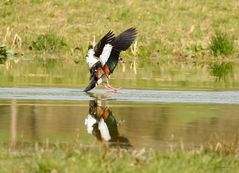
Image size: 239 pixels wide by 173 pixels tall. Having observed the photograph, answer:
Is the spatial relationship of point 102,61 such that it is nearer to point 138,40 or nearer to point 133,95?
point 133,95

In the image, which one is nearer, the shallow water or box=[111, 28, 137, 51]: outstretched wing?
the shallow water

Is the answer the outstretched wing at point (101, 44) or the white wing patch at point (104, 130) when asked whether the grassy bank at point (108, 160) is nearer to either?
the white wing patch at point (104, 130)

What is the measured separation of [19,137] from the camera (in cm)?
1182

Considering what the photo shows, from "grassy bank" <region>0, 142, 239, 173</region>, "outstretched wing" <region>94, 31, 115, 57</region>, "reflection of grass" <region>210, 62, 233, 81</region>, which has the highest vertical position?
"outstretched wing" <region>94, 31, 115, 57</region>

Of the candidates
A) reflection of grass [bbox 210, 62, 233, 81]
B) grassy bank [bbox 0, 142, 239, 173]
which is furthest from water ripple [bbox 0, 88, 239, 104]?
grassy bank [bbox 0, 142, 239, 173]

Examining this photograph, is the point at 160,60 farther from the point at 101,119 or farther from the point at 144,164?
the point at 144,164

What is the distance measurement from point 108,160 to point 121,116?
208 inches

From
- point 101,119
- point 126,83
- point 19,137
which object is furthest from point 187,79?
point 19,137

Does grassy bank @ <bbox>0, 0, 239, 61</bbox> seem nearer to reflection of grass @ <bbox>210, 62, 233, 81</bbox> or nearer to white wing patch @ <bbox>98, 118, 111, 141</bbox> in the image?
reflection of grass @ <bbox>210, 62, 233, 81</bbox>

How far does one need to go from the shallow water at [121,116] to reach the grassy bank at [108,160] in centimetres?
109

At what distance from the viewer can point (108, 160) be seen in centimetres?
955

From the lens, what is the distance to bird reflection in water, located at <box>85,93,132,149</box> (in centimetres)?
1167

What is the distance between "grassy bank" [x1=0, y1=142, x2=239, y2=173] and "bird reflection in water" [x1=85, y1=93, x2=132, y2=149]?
821 mm

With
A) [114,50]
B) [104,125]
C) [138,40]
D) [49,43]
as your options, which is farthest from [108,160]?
[138,40]
